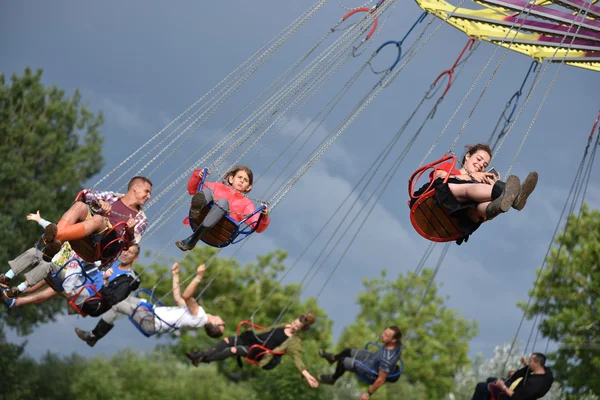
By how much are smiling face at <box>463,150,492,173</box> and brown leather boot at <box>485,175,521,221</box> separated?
0.82 metres

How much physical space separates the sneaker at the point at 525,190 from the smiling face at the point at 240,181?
10.1 ft

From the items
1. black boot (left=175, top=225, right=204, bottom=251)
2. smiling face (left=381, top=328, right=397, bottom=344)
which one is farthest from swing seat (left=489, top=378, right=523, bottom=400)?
black boot (left=175, top=225, right=204, bottom=251)

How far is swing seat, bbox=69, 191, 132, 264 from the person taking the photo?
347 inches

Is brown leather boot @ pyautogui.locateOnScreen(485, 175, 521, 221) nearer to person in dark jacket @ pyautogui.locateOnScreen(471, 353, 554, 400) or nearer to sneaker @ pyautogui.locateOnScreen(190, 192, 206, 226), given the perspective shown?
sneaker @ pyautogui.locateOnScreen(190, 192, 206, 226)

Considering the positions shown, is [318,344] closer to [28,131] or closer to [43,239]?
[28,131]

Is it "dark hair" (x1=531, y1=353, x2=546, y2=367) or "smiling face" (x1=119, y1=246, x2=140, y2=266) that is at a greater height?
"dark hair" (x1=531, y1=353, x2=546, y2=367)

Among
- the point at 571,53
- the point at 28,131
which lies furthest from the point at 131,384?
the point at 571,53

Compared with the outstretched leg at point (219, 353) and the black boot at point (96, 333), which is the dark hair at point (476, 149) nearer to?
the outstretched leg at point (219, 353)

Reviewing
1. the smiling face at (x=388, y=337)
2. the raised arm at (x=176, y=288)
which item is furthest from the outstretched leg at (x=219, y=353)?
the smiling face at (x=388, y=337)

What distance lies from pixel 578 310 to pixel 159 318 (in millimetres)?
15365

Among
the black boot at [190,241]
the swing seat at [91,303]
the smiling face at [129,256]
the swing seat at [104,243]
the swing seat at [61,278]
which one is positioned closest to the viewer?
the black boot at [190,241]

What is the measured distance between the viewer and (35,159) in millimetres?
25359

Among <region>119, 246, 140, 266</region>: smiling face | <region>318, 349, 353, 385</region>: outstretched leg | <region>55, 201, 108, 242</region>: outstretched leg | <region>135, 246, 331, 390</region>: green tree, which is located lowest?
<region>55, 201, 108, 242</region>: outstretched leg

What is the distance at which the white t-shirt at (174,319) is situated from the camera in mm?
11805
